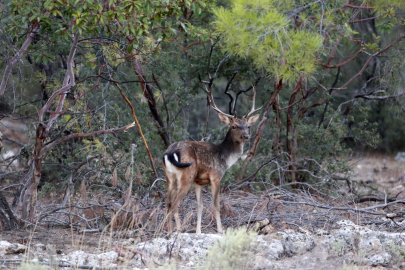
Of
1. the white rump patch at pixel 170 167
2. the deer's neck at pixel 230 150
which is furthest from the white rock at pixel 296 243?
the white rump patch at pixel 170 167

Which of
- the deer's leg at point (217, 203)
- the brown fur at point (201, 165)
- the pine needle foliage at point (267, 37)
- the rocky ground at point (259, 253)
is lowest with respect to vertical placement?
the rocky ground at point (259, 253)

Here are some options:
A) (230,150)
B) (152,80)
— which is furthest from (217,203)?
(152,80)

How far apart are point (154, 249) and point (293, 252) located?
62.5 inches

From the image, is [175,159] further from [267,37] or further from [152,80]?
[152,80]

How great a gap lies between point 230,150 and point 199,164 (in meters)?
0.62

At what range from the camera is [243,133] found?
23.4 ft

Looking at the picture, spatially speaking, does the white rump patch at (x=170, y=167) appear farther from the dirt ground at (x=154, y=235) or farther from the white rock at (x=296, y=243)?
the white rock at (x=296, y=243)

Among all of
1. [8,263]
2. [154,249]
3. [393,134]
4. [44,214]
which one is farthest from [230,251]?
[393,134]

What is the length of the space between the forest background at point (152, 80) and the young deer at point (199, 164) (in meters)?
0.52

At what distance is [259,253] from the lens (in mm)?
5340

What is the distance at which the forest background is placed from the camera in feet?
21.4

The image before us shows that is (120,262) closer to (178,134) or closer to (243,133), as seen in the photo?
(243,133)

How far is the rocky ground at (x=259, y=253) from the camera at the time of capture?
502 cm

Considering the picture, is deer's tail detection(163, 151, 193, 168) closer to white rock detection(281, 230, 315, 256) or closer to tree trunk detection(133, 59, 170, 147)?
white rock detection(281, 230, 315, 256)
